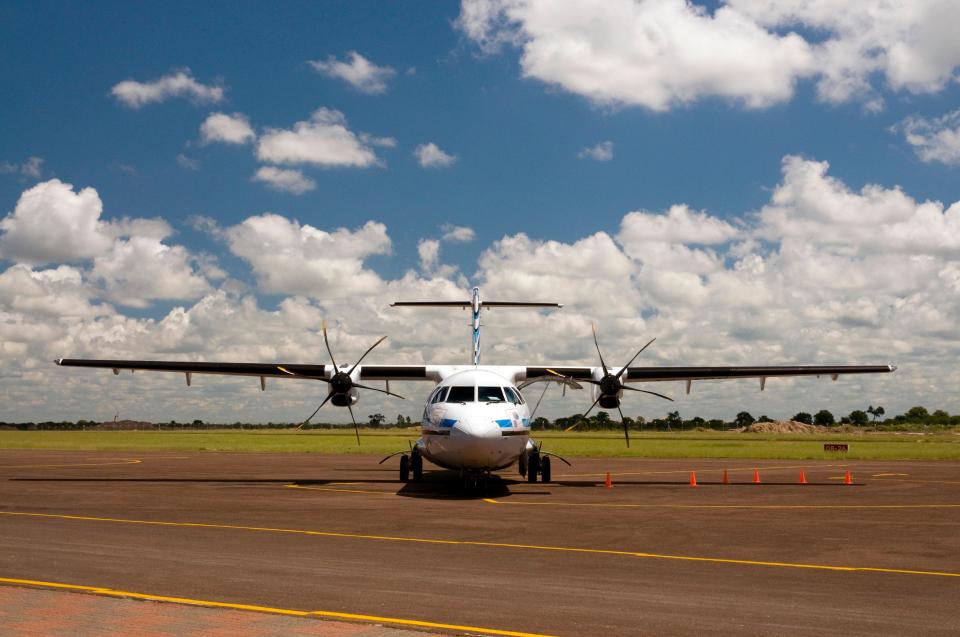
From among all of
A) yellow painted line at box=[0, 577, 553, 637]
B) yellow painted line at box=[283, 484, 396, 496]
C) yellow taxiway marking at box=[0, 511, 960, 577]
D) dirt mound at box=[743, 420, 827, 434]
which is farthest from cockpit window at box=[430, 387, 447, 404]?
dirt mound at box=[743, 420, 827, 434]

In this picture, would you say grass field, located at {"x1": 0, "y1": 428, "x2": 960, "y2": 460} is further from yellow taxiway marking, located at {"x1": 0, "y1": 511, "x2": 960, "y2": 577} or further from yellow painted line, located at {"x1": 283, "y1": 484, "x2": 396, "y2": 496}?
yellow taxiway marking, located at {"x1": 0, "y1": 511, "x2": 960, "y2": 577}

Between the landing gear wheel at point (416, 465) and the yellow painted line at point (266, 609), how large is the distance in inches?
612

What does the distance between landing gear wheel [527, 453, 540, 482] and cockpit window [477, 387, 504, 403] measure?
3.38 meters

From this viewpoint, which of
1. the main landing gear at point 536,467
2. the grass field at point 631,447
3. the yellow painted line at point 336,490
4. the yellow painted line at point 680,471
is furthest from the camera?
the grass field at point 631,447

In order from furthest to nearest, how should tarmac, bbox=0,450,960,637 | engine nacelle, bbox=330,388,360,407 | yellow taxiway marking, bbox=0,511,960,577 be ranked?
engine nacelle, bbox=330,388,360,407, yellow taxiway marking, bbox=0,511,960,577, tarmac, bbox=0,450,960,637

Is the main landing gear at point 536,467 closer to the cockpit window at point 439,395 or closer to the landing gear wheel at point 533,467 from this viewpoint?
the landing gear wheel at point 533,467

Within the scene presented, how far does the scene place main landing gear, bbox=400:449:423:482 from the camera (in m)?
24.7

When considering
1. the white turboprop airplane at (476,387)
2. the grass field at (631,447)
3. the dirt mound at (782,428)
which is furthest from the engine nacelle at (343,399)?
the dirt mound at (782,428)

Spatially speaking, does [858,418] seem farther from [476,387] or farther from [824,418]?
[476,387]

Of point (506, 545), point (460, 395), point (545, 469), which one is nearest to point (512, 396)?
point (460, 395)

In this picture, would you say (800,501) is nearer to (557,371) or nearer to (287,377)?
(557,371)

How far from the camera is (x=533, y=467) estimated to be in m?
24.3

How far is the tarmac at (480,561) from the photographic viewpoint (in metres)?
7.67

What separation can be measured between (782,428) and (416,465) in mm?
109396
